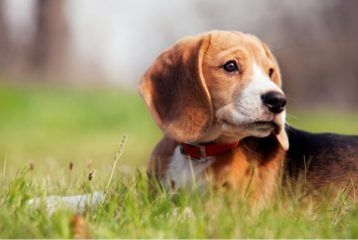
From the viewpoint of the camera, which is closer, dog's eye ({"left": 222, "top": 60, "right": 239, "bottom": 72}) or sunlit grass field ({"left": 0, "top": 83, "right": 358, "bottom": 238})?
sunlit grass field ({"left": 0, "top": 83, "right": 358, "bottom": 238})

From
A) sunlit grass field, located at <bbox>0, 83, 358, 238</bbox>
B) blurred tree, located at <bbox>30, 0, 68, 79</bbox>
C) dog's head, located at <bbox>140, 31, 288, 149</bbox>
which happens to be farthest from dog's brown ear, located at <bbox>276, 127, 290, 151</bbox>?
blurred tree, located at <bbox>30, 0, 68, 79</bbox>

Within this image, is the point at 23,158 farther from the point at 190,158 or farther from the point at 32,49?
the point at 32,49

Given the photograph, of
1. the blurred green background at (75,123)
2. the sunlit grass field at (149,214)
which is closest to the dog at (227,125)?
the sunlit grass field at (149,214)

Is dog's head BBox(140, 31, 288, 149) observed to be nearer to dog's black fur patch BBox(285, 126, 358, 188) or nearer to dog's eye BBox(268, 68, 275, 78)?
dog's eye BBox(268, 68, 275, 78)

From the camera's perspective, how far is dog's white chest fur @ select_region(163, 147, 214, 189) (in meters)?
4.65

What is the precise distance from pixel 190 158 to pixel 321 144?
0.99 m

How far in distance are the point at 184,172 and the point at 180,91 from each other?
54 centimetres

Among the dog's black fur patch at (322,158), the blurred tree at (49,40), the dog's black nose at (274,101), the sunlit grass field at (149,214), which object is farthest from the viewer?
the blurred tree at (49,40)

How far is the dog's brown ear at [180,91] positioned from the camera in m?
4.69

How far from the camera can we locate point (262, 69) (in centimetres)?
486

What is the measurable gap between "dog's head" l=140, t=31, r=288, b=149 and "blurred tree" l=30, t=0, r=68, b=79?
51.8 ft

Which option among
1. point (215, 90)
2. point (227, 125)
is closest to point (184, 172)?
point (227, 125)

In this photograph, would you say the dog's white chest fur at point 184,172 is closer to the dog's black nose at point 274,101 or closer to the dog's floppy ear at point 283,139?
the dog's floppy ear at point 283,139

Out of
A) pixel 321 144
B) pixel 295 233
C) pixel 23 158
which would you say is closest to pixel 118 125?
pixel 23 158
